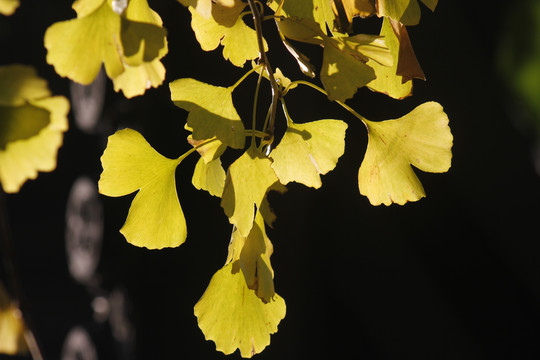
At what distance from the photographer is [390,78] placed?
0.40m

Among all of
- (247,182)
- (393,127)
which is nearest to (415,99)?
(393,127)

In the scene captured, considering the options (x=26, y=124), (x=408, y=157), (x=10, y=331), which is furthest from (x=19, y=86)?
(x=10, y=331)

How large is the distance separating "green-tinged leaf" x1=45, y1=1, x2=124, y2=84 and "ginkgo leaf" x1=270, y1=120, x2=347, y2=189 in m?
0.11

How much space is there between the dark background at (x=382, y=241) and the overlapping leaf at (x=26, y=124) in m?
1.19

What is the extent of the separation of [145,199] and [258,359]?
49.7 inches

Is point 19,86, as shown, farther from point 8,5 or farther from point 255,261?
point 255,261

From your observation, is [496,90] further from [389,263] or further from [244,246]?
[244,246]

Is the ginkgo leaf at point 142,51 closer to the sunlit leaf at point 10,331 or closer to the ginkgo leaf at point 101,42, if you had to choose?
the ginkgo leaf at point 101,42

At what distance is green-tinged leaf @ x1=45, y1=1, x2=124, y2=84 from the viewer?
31 cm

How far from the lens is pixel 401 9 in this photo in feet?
1.12

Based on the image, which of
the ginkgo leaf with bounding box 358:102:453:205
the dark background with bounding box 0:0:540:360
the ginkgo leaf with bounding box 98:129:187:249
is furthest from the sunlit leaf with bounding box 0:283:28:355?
the dark background with bounding box 0:0:540:360

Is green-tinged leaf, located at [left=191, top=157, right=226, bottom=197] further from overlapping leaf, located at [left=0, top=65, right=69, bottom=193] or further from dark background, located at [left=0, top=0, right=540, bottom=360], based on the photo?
dark background, located at [left=0, top=0, right=540, bottom=360]

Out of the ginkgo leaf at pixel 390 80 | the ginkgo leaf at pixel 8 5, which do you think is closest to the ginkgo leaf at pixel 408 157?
the ginkgo leaf at pixel 390 80

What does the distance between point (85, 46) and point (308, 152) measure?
14 centimetres
